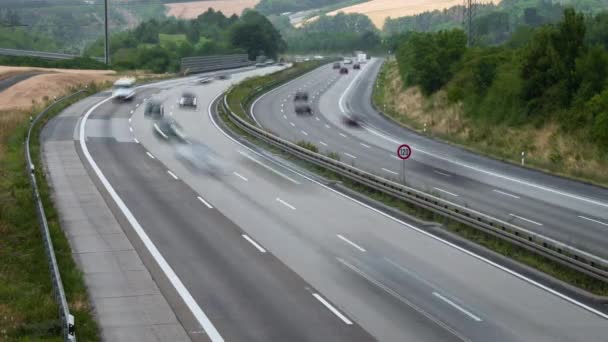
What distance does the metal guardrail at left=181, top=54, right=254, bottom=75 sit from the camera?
12420cm

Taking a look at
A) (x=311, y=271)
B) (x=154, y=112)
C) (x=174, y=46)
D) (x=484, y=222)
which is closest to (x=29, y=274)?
(x=311, y=271)

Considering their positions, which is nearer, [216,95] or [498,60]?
[498,60]

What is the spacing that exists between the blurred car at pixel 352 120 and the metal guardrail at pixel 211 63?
5226 centimetres

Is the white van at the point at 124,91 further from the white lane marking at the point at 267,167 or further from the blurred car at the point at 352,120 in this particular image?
the white lane marking at the point at 267,167

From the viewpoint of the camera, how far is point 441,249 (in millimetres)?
24109

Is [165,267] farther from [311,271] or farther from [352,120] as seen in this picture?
[352,120]

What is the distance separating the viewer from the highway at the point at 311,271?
17250 mm

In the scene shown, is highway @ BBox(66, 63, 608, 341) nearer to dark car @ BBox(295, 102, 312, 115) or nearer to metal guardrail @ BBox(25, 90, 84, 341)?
metal guardrail @ BBox(25, 90, 84, 341)

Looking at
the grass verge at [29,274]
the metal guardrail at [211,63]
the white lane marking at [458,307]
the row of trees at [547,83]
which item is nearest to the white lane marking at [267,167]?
the grass verge at [29,274]

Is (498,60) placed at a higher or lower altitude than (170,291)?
higher

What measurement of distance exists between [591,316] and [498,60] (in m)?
A: 51.0

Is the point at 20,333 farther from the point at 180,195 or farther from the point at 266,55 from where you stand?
the point at 266,55

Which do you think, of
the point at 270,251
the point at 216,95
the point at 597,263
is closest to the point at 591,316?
the point at 597,263

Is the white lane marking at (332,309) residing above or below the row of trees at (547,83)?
below
